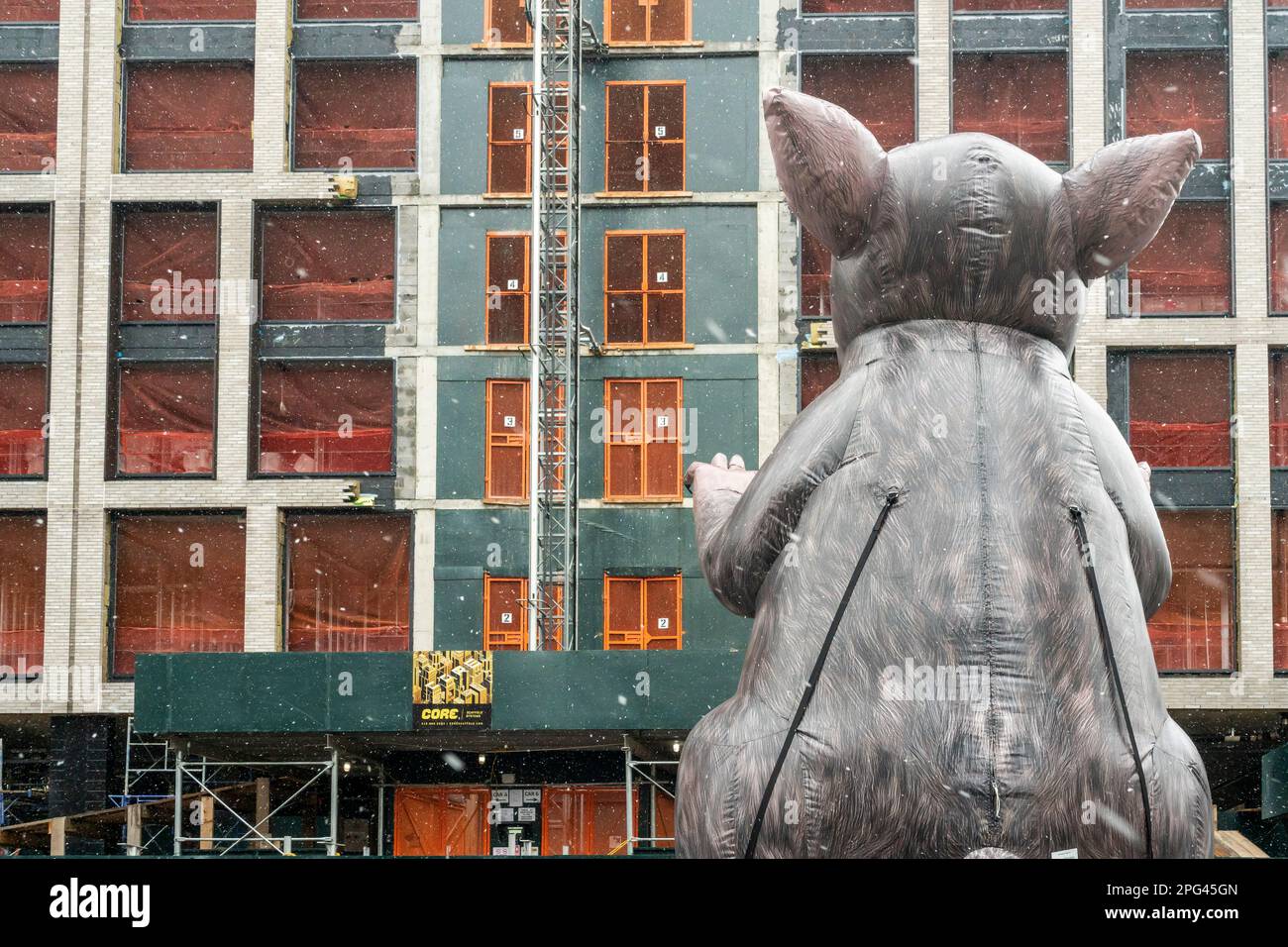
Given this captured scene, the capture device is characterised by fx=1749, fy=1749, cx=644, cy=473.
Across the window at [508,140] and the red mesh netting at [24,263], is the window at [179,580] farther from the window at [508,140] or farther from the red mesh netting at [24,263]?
the window at [508,140]

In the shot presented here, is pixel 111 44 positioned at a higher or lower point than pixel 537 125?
higher

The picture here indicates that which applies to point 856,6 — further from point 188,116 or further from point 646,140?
point 188,116

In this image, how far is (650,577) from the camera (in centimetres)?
2802

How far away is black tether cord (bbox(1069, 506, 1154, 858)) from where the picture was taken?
4375mm

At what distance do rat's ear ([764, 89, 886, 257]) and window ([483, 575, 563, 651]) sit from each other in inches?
897

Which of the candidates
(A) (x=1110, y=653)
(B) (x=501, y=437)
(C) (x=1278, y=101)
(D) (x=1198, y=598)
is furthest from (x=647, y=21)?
(A) (x=1110, y=653)

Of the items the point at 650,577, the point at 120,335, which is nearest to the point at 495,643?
the point at 650,577

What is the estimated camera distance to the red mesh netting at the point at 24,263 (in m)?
28.9
